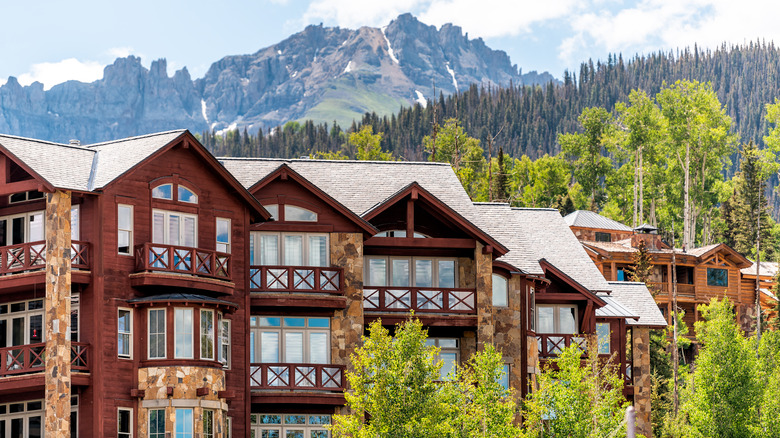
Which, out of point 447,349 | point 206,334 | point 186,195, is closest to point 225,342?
point 206,334

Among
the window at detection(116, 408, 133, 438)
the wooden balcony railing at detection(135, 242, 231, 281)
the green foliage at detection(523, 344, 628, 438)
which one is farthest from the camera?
the green foliage at detection(523, 344, 628, 438)

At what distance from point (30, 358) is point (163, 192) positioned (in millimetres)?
7617

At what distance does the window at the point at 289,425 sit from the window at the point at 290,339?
7.21ft

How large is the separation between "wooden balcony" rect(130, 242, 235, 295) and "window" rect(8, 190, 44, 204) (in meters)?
4.27

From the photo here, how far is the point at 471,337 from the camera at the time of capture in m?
52.8

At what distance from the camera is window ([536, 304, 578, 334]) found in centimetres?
5919

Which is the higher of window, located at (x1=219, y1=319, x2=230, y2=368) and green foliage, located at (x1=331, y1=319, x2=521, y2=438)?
window, located at (x1=219, y1=319, x2=230, y2=368)

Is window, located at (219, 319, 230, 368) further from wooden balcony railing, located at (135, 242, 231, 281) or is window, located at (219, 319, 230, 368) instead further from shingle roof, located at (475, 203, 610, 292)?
shingle roof, located at (475, 203, 610, 292)

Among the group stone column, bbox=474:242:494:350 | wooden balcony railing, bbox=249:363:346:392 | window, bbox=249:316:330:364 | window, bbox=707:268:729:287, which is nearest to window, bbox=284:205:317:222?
window, bbox=249:316:330:364

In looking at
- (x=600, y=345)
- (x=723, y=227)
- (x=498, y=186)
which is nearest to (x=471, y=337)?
(x=600, y=345)

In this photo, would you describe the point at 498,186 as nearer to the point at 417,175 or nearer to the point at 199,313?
the point at 417,175

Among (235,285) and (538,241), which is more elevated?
(538,241)

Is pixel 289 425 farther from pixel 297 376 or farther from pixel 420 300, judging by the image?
pixel 420 300

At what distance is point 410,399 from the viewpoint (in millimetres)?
44062
